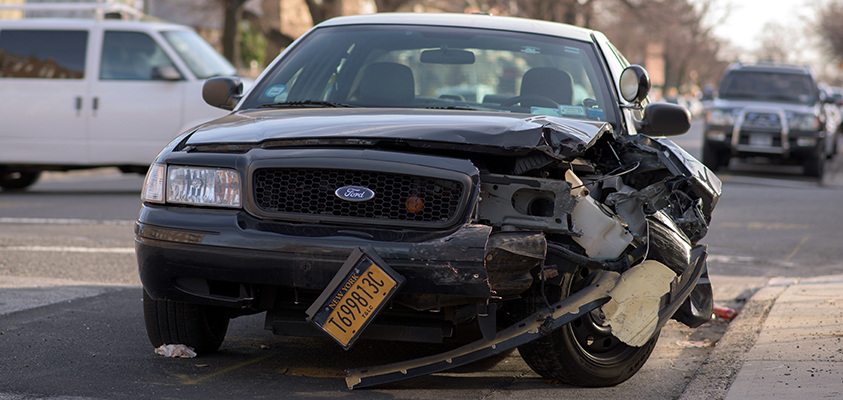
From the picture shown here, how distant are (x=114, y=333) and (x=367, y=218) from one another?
1.93 metres

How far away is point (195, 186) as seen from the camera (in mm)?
3561

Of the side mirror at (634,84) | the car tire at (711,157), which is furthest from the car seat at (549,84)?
the car tire at (711,157)

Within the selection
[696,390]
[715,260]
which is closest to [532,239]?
[696,390]

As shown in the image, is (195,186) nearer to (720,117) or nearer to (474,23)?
(474,23)

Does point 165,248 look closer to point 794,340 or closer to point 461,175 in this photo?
point 461,175

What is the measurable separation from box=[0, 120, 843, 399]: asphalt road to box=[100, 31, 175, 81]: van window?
3.03 meters

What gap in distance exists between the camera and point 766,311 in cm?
538

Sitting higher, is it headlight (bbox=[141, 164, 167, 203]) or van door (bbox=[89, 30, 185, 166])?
headlight (bbox=[141, 164, 167, 203])

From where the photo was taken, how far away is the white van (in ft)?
36.4

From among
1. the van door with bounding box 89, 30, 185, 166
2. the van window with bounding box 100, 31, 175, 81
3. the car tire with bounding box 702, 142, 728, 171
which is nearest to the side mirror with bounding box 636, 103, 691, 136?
the van door with bounding box 89, 30, 185, 166

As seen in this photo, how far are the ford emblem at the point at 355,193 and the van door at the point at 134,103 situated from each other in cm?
814

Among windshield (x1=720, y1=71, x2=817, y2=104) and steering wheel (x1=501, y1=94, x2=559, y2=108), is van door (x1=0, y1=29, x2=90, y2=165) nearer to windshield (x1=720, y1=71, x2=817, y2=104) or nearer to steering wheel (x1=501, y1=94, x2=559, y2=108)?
steering wheel (x1=501, y1=94, x2=559, y2=108)

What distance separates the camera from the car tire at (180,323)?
400cm

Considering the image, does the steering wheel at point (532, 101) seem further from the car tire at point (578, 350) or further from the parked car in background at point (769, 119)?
the parked car in background at point (769, 119)
